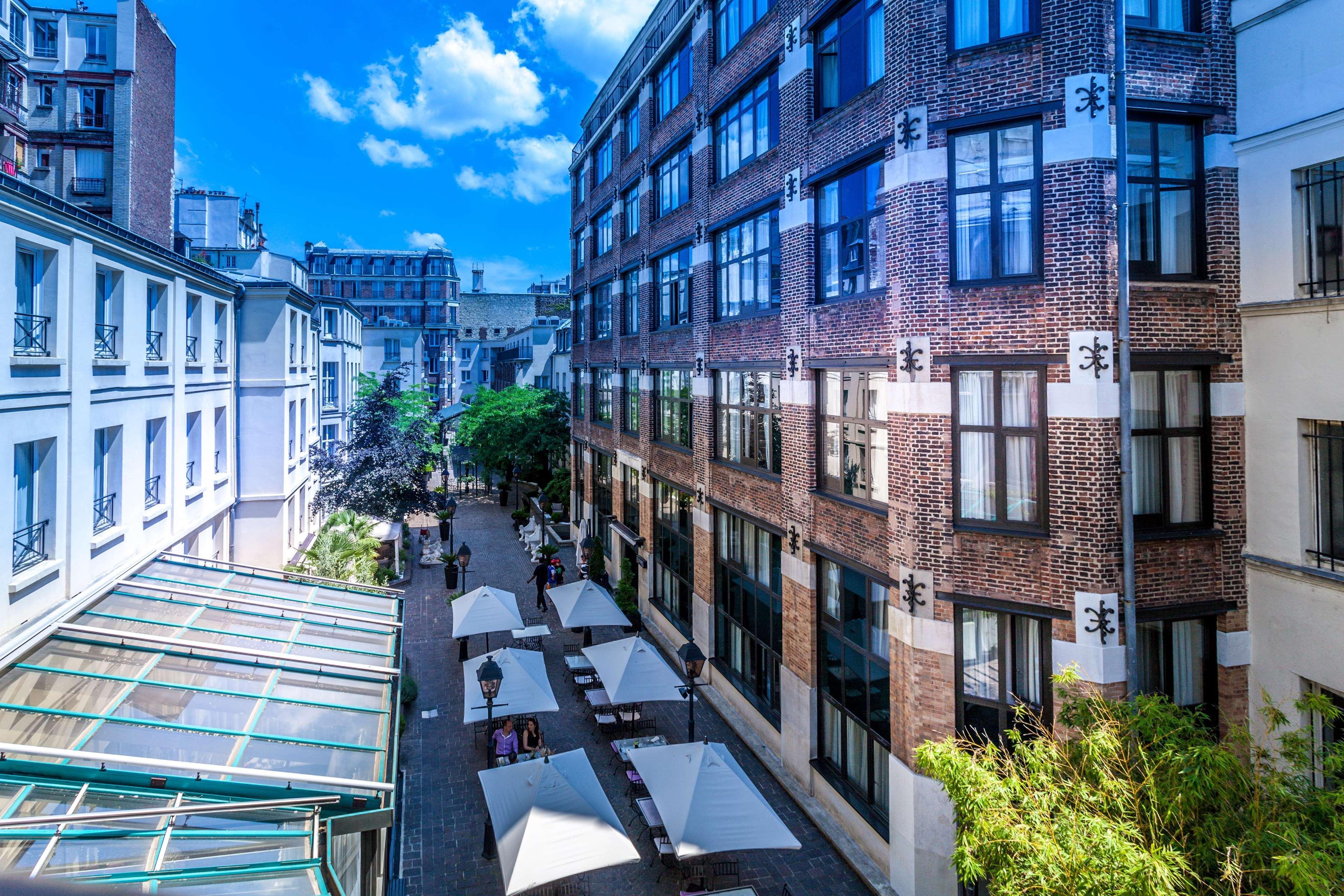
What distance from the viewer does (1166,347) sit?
1069 cm

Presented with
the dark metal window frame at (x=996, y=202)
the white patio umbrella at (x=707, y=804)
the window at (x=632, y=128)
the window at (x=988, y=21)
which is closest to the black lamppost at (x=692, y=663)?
the white patio umbrella at (x=707, y=804)

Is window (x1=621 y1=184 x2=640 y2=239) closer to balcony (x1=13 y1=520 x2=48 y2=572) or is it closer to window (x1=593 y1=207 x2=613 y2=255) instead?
window (x1=593 y1=207 x2=613 y2=255)

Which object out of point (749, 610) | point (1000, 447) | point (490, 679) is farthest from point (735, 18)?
point (490, 679)

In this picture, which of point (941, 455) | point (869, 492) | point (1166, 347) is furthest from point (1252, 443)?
point (869, 492)

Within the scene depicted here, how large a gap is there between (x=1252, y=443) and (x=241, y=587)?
1799cm

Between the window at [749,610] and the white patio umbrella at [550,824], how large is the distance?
18.8 ft

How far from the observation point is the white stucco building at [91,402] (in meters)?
10.3

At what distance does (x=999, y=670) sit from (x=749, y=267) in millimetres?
10843

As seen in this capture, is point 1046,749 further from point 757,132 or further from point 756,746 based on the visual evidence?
point 757,132

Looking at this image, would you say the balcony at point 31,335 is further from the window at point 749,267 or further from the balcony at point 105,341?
the window at point 749,267

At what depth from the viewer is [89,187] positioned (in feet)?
112

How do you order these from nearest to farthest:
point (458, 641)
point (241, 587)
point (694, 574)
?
1. point (241, 587)
2. point (694, 574)
3. point (458, 641)

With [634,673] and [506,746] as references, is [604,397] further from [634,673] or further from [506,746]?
[506,746]

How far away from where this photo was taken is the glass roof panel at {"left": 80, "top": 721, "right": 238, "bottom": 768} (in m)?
9.00
